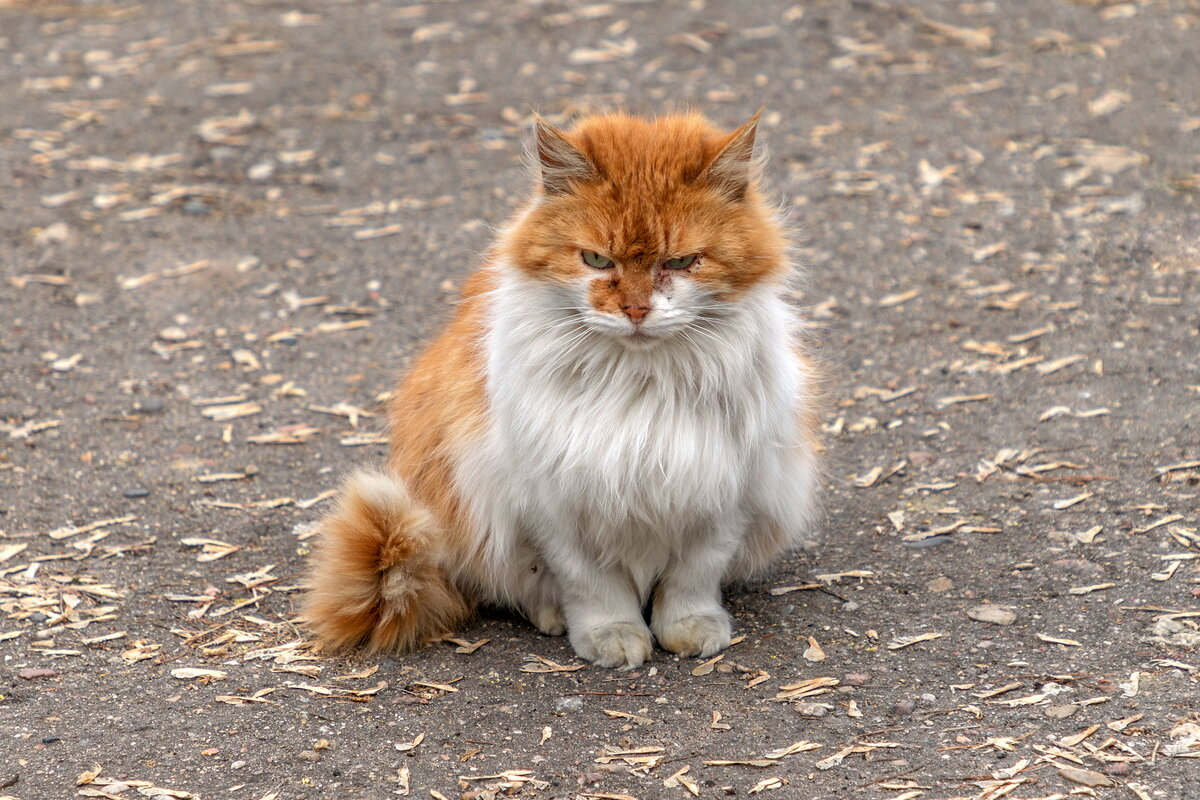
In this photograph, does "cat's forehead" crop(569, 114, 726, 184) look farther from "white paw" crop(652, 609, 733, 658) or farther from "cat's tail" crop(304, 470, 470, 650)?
"white paw" crop(652, 609, 733, 658)

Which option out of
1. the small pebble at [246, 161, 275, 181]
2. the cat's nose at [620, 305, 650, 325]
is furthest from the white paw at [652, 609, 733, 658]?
the small pebble at [246, 161, 275, 181]

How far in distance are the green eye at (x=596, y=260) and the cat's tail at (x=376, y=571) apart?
950 mm

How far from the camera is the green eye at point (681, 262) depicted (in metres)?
3.13

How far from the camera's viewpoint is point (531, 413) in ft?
10.9

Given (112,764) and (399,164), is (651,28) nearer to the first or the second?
(399,164)

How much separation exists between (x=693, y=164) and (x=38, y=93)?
6.33 meters

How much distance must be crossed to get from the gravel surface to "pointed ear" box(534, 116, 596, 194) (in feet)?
4.64

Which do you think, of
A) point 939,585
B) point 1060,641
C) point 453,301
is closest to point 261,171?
point 453,301

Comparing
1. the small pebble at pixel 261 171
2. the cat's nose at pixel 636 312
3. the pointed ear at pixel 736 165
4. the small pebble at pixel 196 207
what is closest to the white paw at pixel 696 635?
the cat's nose at pixel 636 312

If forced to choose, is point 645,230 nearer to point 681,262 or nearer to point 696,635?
point 681,262

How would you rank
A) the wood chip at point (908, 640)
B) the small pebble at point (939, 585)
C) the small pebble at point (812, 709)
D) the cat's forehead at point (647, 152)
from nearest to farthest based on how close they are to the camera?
the cat's forehead at point (647, 152)
the small pebble at point (812, 709)
the wood chip at point (908, 640)
the small pebble at point (939, 585)

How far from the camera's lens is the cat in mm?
3160

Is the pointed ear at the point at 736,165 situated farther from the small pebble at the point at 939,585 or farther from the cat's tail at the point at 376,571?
the small pebble at the point at 939,585

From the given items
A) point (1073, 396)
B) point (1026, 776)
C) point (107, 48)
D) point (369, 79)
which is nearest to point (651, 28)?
point (369, 79)
